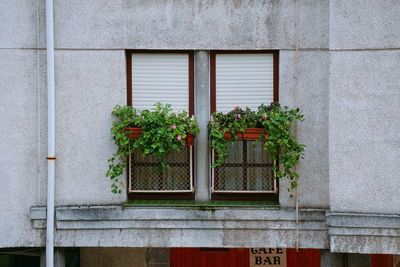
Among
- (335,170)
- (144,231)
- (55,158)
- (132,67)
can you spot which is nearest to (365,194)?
(335,170)

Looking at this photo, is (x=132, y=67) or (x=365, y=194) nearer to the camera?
(x=365, y=194)

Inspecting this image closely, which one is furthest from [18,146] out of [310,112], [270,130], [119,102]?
[310,112]

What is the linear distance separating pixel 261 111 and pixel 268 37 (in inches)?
43.1

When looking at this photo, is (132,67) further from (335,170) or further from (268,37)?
(335,170)

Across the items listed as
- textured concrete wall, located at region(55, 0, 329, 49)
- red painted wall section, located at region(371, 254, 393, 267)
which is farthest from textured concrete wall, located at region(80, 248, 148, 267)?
textured concrete wall, located at region(55, 0, 329, 49)

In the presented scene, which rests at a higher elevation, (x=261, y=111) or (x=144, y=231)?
(x=261, y=111)

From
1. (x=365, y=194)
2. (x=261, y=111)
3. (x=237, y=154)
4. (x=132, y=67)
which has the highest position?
(x=132, y=67)

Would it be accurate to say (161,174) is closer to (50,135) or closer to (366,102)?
(50,135)

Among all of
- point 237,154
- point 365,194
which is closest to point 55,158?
point 237,154

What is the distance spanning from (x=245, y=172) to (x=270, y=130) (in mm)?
903

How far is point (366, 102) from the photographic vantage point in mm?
8047

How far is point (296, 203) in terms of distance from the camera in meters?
8.40

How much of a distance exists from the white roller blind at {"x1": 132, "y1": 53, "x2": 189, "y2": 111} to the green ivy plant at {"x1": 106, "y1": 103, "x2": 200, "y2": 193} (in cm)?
26

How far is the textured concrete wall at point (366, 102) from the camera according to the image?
8000 millimetres
